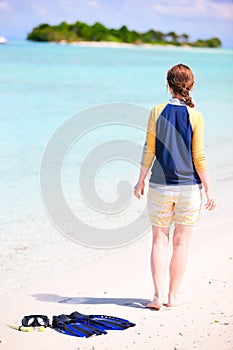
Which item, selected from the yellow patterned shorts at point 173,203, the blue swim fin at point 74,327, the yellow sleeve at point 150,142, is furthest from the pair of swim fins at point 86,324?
the yellow sleeve at point 150,142

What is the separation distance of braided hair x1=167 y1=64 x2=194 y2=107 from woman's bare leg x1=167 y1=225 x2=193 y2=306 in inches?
32.4

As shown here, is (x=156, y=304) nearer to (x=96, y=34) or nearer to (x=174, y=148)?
(x=174, y=148)

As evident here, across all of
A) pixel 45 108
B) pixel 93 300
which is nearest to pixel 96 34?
pixel 45 108

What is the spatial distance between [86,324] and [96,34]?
417 feet

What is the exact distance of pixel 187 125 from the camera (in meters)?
3.78

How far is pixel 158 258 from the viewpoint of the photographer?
13.1 feet

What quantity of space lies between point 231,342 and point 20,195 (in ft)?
15.4

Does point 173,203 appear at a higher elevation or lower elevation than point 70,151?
higher

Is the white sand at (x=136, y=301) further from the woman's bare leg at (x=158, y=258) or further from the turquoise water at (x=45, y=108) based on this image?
the turquoise water at (x=45, y=108)

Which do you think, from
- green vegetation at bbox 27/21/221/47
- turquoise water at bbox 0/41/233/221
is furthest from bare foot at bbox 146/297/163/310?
green vegetation at bbox 27/21/221/47

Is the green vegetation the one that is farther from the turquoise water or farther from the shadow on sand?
the shadow on sand

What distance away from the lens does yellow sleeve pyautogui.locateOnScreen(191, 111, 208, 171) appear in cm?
379

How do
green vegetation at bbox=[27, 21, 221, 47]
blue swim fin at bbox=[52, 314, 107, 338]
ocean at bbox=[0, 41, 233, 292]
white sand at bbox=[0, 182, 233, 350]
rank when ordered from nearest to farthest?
1. white sand at bbox=[0, 182, 233, 350]
2. blue swim fin at bbox=[52, 314, 107, 338]
3. ocean at bbox=[0, 41, 233, 292]
4. green vegetation at bbox=[27, 21, 221, 47]

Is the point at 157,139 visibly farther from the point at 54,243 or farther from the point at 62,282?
the point at 54,243
